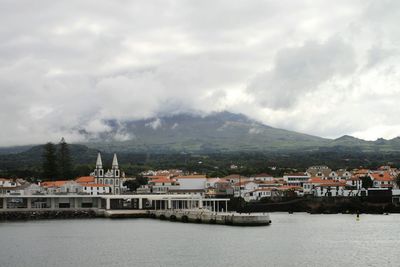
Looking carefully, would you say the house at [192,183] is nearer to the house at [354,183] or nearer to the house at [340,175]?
the house at [340,175]

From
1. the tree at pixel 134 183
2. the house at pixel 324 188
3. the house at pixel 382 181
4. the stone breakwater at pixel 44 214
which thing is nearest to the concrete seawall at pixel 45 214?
the stone breakwater at pixel 44 214

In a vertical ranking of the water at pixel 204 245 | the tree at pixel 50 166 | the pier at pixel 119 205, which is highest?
the tree at pixel 50 166

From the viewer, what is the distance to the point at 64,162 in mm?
125812

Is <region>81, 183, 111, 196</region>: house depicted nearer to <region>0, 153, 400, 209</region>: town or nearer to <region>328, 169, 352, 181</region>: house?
<region>0, 153, 400, 209</region>: town

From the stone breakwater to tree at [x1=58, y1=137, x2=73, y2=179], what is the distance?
33696 mm

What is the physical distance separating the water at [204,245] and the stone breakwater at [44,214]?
63.2 feet

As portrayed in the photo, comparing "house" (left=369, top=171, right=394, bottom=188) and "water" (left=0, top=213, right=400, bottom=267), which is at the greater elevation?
"house" (left=369, top=171, right=394, bottom=188)

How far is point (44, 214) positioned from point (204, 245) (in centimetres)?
4481

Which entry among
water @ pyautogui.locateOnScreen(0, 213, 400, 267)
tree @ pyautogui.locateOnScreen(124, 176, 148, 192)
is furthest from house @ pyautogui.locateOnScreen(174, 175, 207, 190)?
water @ pyautogui.locateOnScreen(0, 213, 400, 267)

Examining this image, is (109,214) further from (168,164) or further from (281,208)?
(168,164)

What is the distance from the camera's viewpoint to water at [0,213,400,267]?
129ft

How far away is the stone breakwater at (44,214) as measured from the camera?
84125 mm

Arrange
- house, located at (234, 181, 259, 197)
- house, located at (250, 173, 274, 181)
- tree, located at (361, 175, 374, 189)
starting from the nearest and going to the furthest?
tree, located at (361, 175, 374, 189) → house, located at (234, 181, 259, 197) → house, located at (250, 173, 274, 181)

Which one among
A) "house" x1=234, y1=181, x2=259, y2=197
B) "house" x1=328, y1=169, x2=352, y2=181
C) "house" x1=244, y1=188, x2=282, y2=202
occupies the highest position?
"house" x1=328, y1=169, x2=352, y2=181
